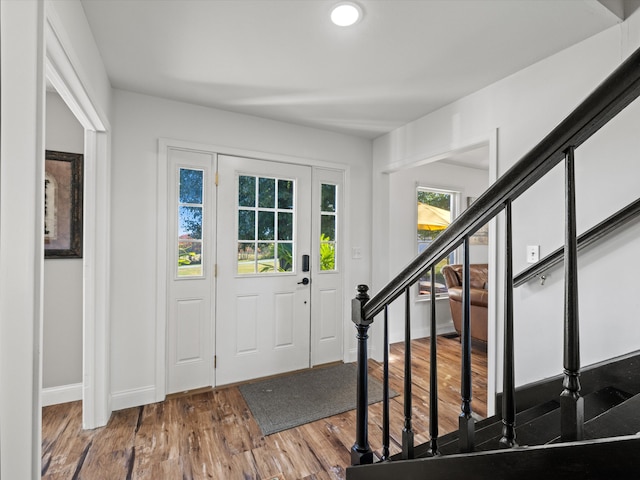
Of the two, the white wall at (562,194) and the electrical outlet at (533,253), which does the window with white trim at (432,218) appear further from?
the electrical outlet at (533,253)

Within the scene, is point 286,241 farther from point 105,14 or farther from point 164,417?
point 105,14

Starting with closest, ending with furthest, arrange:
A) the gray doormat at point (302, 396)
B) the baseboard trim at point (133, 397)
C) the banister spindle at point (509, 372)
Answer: the banister spindle at point (509, 372) → the gray doormat at point (302, 396) → the baseboard trim at point (133, 397)

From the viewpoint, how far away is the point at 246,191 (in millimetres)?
3018

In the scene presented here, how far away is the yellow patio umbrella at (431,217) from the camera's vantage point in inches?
180

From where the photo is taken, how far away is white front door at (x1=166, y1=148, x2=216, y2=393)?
271 centimetres

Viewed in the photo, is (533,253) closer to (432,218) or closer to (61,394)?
(432,218)

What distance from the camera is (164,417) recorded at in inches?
94.0

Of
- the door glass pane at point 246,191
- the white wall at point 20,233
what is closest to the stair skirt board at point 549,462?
the white wall at point 20,233

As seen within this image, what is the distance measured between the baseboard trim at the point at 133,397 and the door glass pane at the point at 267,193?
1.79 meters

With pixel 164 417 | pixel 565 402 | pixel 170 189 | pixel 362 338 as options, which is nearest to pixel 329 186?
pixel 170 189

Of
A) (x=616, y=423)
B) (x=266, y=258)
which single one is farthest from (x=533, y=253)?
(x=266, y=258)

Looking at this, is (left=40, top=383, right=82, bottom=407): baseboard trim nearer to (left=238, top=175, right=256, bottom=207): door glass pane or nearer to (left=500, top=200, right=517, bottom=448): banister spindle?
(left=238, top=175, right=256, bottom=207): door glass pane

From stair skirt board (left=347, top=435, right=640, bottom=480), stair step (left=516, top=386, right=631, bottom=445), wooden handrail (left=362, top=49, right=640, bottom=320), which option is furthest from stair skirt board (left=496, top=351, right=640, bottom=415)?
wooden handrail (left=362, top=49, right=640, bottom=320)

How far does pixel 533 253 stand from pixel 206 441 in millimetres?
2430
